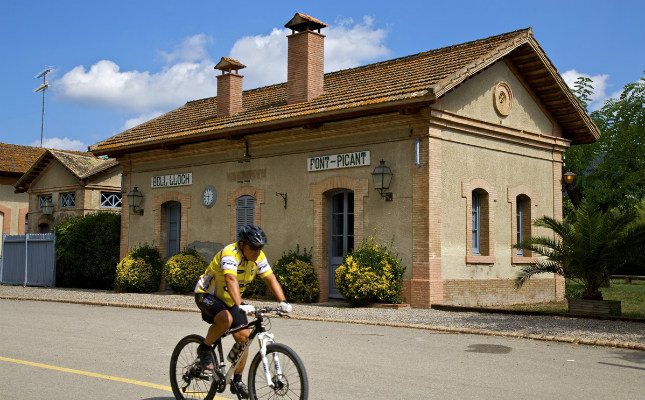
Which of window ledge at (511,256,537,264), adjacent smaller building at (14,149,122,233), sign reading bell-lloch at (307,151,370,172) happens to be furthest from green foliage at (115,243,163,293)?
window ledge at (511,256,537,264)

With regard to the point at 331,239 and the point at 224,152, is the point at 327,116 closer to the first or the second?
the point at 331,239

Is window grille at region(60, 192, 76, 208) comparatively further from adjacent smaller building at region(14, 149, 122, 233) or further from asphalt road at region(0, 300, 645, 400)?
asphalt road at region(0, 300, 645, 400)

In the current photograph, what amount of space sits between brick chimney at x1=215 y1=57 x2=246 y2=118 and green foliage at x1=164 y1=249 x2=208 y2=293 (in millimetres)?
4481

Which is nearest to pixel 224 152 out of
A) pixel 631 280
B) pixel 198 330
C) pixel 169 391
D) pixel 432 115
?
pixel 432 115

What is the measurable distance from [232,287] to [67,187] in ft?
87.4

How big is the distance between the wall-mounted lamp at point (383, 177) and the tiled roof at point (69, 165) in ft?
54.8

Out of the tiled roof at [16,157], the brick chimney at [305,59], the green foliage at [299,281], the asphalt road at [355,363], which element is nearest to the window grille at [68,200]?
the tiled roof at [16,157]

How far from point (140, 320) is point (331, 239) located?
580cm

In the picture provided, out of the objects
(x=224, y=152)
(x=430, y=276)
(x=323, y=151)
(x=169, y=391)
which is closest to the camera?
(x=169, y=391)

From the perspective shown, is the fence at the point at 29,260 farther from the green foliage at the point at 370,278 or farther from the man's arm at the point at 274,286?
the man's arm at the point at 274,286

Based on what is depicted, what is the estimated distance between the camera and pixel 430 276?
15469 millimetres

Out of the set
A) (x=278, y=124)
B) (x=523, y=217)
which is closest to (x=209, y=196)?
(x=278, y=124)

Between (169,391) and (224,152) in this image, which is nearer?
(169,391)

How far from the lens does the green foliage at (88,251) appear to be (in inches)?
941
